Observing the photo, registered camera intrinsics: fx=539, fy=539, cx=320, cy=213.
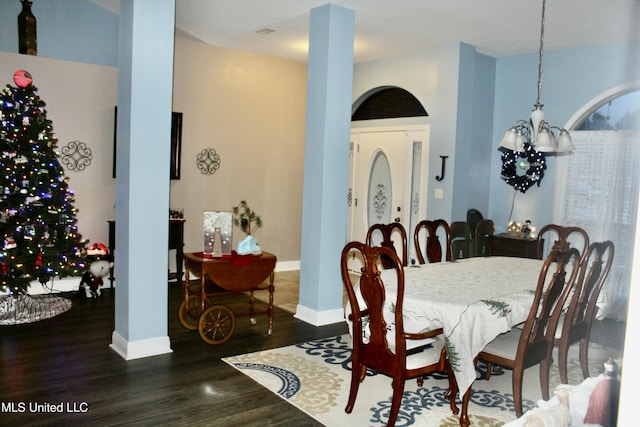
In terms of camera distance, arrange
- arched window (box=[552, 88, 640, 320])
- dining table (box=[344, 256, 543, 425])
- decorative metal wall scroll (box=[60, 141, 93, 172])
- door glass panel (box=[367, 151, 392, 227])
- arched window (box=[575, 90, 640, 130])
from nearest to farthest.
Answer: dining table (box=[344, 256, 543, 425]) → arched window (box=[552, 88, 640, 320]) → arched window (box=[575, 90, 640, 130]) → decorative metal wall scroll (box=[60, 141, 93, 172]) → door glass panel (box=[367, 151, 392, 227])

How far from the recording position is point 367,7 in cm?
476

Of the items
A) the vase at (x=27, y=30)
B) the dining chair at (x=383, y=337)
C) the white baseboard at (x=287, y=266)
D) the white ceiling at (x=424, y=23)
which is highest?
the white ceiling at (x=424, y=23)

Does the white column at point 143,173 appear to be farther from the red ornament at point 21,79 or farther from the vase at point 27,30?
the vase at point 27,30

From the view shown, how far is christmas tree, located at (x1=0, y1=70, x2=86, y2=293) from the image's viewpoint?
457 cm

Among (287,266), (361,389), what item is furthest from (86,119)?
(361,389)

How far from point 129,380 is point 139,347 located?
0.42 metres

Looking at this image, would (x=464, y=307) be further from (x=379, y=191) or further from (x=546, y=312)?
(x=379, y=191)

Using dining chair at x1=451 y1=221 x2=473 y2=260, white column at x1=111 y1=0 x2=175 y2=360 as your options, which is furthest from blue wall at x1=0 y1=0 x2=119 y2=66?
Answer: dining chair at x1=451 y1=221 x2=473 y2=260

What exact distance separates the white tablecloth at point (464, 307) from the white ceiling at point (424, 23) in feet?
7.67

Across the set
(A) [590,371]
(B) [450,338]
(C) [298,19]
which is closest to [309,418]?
(B) [450,338]

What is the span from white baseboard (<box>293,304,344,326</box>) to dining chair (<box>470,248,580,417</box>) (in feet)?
6.44

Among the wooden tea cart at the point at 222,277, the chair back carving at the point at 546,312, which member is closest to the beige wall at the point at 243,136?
the wooden tea cart at the point at 222,277

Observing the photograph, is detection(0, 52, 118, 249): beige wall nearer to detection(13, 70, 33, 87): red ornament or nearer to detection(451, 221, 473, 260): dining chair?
detection(13, 70, 33, 87): red ornament

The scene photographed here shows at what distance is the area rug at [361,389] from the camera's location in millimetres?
3104
